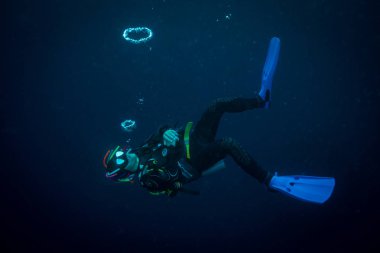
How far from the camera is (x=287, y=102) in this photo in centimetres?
1769

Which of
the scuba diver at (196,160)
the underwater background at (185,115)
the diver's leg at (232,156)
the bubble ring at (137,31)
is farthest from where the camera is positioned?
the bubble ring at (137,31)

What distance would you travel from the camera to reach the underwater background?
41.4ft

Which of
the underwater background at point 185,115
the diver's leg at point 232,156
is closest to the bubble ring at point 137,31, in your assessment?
the underwater background at point 185,115

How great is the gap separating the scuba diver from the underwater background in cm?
932

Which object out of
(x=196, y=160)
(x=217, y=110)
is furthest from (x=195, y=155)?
(x=217, y=110)

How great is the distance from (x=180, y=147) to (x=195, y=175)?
66cm

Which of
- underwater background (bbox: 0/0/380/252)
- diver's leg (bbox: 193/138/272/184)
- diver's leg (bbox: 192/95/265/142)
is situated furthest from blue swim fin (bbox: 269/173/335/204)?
underwater background (bbox: 0/0/380/252)

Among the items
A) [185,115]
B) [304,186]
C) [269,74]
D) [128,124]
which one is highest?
[269,74]

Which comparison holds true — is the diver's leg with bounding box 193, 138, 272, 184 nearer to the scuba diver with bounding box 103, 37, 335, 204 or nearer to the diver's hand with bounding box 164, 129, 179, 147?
the scuba diver with bounding box 103, 37, 335, 204

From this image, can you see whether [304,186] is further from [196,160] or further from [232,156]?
[196,160]

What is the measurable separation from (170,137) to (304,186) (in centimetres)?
257

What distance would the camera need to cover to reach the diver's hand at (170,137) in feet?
14.2

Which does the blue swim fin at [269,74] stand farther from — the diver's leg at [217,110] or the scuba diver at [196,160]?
the diver's leg at [217,110]

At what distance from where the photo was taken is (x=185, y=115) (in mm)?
18938
